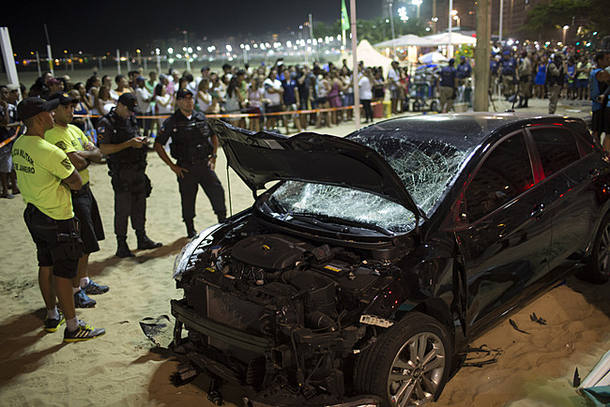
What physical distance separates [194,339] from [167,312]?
144 centimetres

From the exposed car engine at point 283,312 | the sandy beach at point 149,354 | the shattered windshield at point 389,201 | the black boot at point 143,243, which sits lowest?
the sandy beach at point 149,354

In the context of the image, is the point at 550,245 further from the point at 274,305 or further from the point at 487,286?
the point at 274,305

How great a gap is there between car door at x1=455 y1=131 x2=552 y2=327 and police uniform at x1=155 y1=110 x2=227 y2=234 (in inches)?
149

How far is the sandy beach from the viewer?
3.28 metres

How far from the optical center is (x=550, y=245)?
371cm

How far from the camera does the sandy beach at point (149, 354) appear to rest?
3275 mm

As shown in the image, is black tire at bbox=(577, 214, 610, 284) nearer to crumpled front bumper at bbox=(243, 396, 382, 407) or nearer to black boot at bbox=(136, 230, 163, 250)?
crumpled front bumper at bbox=(243, 396, 382, 407)

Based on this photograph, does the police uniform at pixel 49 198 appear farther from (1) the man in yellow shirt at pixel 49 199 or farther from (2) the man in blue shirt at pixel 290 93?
(2) the man in blue shirt at pixel 290 93

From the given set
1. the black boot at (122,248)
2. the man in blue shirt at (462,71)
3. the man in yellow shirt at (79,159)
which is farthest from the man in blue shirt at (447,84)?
the man in yellow shirt at (79,159)

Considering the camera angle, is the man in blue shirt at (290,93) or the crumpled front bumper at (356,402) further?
the man in blue shirt at (290,93)

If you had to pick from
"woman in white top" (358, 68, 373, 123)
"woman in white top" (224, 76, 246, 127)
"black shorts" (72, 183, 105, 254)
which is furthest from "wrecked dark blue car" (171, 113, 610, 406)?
"woman in white top" (358, 68, 373, 123)

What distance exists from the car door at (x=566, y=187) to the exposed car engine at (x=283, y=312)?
168 centimetres

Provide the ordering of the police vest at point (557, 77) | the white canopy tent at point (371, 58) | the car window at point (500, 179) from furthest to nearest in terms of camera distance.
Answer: the white canopy tent at point (371, 58) < the police vest at point (557, 77) < the car window at point (500, 179)

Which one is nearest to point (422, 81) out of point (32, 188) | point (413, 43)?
point (413, 43)
